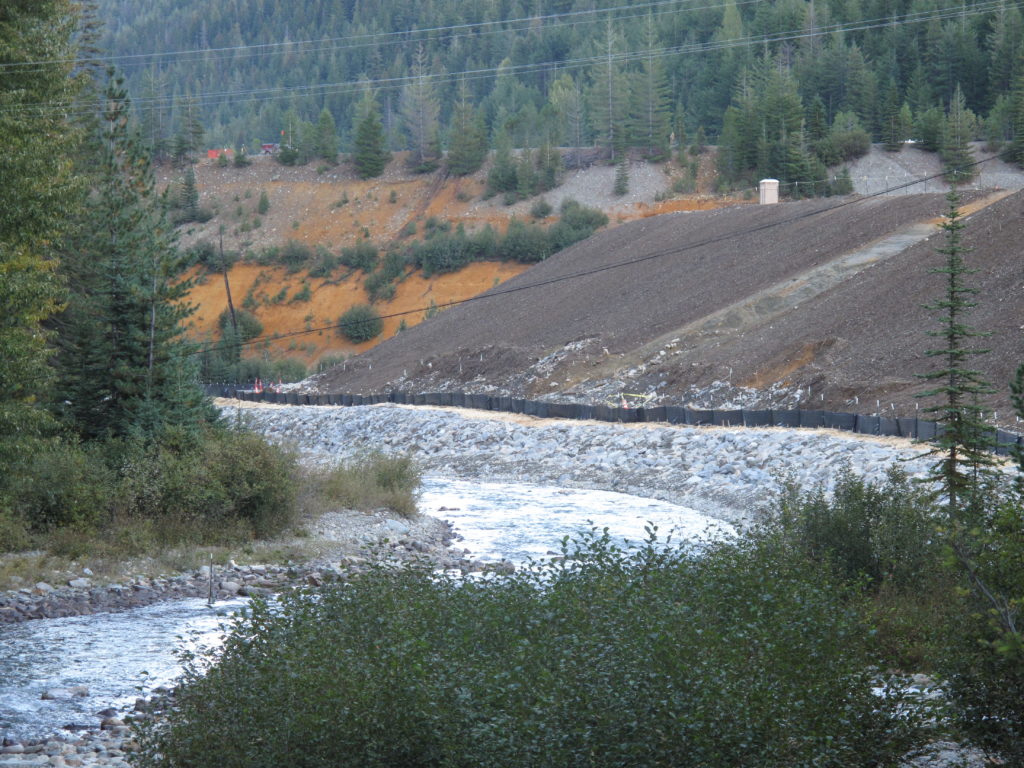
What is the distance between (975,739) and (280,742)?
4.98 metres

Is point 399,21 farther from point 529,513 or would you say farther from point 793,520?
point 793,520

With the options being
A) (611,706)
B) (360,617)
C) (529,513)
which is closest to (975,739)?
(611,706)

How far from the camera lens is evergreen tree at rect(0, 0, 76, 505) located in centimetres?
1859

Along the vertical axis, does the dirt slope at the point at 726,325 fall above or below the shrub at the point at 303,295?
above

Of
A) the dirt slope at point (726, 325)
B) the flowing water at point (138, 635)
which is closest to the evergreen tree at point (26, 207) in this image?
the flowing water at point (138, 635)

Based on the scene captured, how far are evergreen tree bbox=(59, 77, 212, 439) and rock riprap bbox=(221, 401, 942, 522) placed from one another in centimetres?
417

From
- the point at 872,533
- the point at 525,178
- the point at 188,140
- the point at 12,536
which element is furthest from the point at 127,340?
the point at 188,140

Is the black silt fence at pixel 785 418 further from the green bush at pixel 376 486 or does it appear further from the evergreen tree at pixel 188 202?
the evergreen tree at pixel 188 202

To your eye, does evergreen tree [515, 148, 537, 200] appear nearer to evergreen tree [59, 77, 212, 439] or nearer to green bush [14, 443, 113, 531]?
evergreen tree [59, 77, 212, 439]

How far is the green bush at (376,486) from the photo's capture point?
27469mm

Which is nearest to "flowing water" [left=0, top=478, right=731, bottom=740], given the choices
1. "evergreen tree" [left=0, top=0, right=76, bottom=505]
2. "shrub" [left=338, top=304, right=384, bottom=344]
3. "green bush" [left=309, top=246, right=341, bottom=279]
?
"evergreen tree" [left=0, top=0, right=76, bottom=505]

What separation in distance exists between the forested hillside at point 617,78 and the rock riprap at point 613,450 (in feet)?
137

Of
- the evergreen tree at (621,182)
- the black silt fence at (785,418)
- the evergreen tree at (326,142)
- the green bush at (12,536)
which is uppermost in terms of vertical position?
the evergreen tree at (326,142)

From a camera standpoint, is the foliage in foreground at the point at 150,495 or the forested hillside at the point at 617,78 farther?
the forested hillside at the point at 617,78
